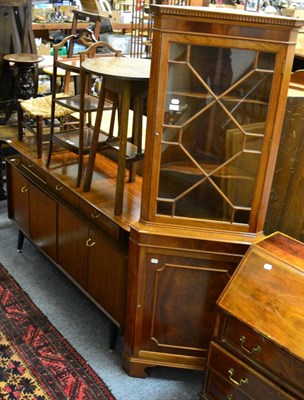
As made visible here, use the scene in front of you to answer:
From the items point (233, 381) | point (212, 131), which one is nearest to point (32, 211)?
point (212, 131)

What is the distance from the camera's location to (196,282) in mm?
2041

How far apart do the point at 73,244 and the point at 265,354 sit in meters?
1.24

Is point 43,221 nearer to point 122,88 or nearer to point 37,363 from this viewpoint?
point 37,363

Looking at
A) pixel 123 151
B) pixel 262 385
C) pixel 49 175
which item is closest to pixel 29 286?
pixel 49 175

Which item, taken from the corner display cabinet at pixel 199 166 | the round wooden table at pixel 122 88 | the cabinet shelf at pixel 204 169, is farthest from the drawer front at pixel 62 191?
the cabinet shelf at pixel 204 169

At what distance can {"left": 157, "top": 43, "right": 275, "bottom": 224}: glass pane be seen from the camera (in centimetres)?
172

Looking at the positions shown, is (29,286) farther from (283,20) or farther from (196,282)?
(283,20)

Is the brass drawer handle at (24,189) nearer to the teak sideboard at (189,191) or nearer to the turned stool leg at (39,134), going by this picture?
the turned stool leg at (39,134)

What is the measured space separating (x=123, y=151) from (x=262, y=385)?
1130 millimetres

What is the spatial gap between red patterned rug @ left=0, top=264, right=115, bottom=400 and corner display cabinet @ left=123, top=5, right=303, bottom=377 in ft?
0.82

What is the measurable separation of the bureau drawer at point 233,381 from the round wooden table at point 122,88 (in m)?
0.80

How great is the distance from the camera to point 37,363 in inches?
90.6

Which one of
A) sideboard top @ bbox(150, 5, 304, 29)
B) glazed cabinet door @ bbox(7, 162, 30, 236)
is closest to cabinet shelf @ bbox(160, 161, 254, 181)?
sideboard top @ bbox(150, 5, 304, 29)

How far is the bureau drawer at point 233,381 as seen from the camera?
1717mm
